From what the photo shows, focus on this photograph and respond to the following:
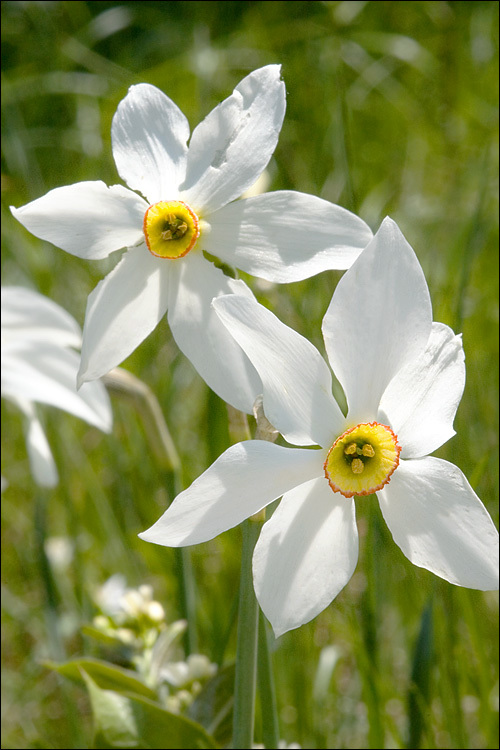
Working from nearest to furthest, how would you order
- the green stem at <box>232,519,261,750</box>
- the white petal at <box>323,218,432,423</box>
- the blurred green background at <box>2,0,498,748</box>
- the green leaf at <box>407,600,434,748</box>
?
the white petal at <box>323,218,432,423</box>, the green stem at <box>232,519,261,750</box>, the green leaf at <box>407,600,434,748</box>, the blurred green background at <box>2,0,498,748</box>

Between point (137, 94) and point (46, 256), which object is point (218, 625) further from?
point (46, 256)

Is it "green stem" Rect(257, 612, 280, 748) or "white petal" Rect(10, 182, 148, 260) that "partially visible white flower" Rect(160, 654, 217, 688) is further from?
"white petal" Rect(10, 182, 148, 260)

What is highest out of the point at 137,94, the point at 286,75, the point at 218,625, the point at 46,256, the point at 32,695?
the point at 286,75

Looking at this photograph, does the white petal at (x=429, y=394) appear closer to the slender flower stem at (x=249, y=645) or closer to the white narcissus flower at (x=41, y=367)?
the slender flower stem at (x=249, y=645)

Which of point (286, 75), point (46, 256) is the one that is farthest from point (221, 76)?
point (46, 256)

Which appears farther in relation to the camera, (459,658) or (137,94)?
(459,658)

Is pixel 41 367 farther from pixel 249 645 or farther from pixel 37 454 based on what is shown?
pixel 249 645

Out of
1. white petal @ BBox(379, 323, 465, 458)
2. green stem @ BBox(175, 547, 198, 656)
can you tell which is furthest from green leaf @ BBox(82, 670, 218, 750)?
white petal @ BBox(379, 323, 465, 458)
